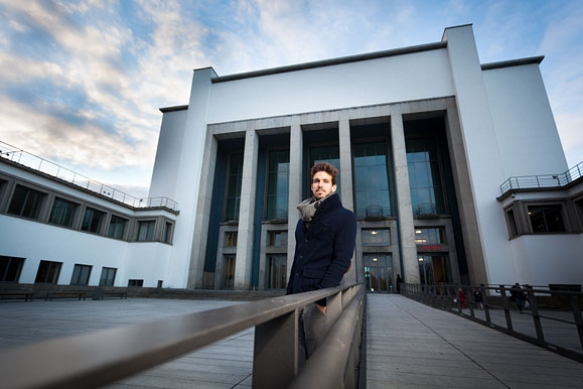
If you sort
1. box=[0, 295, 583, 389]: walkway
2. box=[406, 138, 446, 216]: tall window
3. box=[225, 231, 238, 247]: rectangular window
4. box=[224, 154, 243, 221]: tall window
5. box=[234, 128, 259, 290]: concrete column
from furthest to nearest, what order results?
1. box=[224, 154, 243, 221]: tall window
2. box=[225, 231, 238, 247]: rectangular window
3. box=[406, 138, 446, 216]: tall window
4. box=[234, 128, 259, 290]: concrete column
5. box=[0, 295, 583, 389]: walkway

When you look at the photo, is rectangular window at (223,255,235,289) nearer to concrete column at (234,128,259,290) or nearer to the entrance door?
concrete column at (234,128,259,290)

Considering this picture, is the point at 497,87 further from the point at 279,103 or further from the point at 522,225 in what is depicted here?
the point at 279,103

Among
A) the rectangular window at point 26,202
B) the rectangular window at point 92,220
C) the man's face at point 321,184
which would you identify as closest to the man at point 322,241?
the man's face at point 321,184

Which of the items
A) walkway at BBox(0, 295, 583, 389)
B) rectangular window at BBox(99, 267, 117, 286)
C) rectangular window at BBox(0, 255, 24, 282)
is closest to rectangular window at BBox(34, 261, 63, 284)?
rectangular window at BBox(0, 255, 24, 282)

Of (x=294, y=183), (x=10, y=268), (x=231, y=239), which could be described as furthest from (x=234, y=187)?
(x=10, y=268)

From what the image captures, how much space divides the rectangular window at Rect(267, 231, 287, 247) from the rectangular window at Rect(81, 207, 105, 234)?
1363cm

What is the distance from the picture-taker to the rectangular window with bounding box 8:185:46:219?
15.3m

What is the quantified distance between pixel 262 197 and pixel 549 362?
26328 mm

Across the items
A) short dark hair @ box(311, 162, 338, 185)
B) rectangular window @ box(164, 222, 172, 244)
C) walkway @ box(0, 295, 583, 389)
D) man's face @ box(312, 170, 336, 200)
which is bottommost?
walkway @ box(0, 295, 583, 389)

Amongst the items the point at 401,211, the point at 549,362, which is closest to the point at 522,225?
the point at 401,211

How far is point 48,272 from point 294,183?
56.0 ft

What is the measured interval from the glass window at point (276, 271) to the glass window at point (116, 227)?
40.6 ft

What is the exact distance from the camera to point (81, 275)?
18734 mm

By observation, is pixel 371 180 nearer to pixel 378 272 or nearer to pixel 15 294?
pixel 378 272
